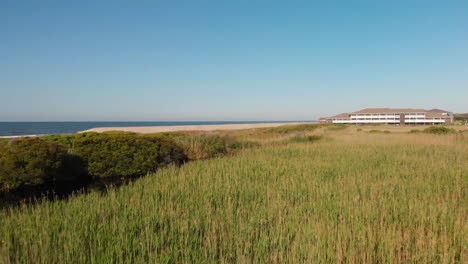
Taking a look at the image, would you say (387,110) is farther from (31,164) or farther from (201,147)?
(31,164)

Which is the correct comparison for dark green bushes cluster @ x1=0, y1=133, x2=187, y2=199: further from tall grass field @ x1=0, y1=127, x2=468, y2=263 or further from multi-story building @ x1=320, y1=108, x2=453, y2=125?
multi-story building @ x1=320, y1=108, x2=453, y2=125

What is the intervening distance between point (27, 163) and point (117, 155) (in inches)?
93.2

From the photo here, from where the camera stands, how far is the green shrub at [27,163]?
627cm

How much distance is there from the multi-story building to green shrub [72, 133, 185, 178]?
282ft

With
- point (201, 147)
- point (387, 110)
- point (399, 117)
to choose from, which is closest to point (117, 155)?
point (201, 147)

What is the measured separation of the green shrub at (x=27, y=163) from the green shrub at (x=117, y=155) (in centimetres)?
114

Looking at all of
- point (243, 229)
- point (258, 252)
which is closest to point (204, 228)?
point (243, 229)

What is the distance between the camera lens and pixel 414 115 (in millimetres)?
77688

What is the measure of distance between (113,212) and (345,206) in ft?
12.0

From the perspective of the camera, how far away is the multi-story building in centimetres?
7512

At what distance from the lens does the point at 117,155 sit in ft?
27.8

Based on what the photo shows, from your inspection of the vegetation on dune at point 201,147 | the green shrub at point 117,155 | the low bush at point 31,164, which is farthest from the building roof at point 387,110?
the low bush at point 31,164

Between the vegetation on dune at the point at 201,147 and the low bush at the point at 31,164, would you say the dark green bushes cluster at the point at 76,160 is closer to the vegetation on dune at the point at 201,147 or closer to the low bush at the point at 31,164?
the low bush at the point at 31,164

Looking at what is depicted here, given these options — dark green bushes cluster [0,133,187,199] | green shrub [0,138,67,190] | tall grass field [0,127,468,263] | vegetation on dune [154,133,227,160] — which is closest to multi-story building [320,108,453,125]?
vegetation on dune [154,133,227,160]
